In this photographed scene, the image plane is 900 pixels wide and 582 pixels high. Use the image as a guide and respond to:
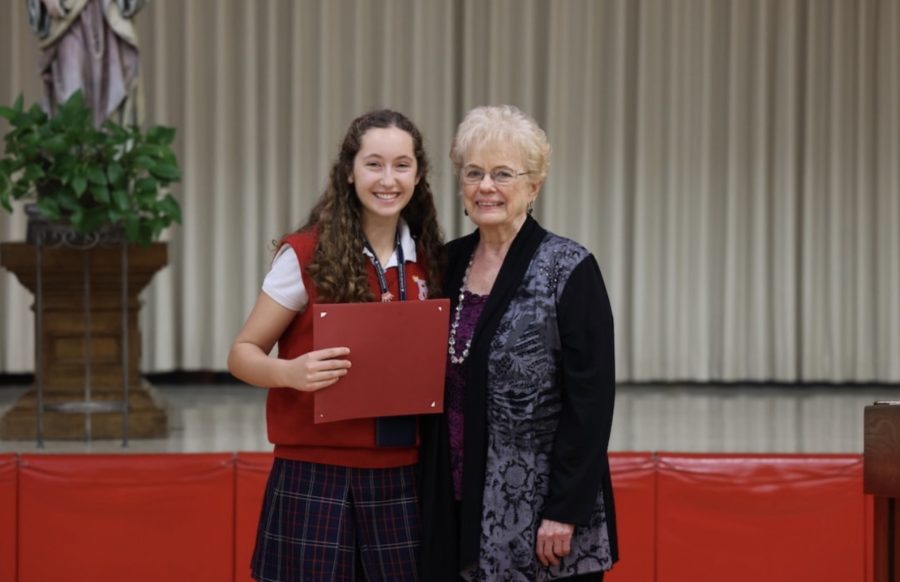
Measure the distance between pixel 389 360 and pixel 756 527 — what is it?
279cm

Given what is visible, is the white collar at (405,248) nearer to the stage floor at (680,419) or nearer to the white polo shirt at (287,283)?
the white polo shirt at (287,283)

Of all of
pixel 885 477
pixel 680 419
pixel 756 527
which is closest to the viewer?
pixel 885 477

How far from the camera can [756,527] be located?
220 inches

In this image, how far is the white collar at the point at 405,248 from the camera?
3469 millimetres

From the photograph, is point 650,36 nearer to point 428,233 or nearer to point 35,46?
point 35,46

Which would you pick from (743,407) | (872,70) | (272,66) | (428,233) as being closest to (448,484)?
(428,233)

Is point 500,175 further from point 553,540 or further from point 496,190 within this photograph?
point 553,540

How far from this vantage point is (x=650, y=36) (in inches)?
468

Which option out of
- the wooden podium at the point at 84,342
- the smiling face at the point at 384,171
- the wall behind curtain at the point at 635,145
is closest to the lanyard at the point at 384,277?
the smiling face at the point at 384,171

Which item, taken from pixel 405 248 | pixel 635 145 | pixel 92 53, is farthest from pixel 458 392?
pixel 635 145

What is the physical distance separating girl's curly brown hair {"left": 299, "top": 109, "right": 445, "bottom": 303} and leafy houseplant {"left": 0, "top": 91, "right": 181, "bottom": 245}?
4433 mm

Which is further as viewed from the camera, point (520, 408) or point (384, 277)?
point (384, 277)

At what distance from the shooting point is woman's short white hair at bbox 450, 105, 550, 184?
333 centimetres

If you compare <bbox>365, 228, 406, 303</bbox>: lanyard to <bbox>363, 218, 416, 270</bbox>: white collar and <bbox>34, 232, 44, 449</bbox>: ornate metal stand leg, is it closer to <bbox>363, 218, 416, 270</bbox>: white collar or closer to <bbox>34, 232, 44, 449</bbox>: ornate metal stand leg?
<bbox>363, 218, 416, 270</bbox>: white collar
